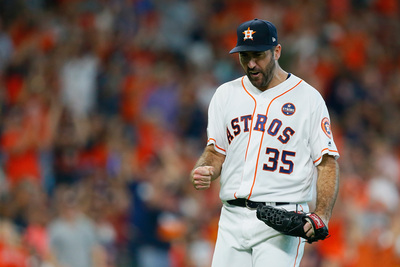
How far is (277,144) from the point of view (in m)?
4.72

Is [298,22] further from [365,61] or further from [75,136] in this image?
[75,136]

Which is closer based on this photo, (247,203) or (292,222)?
(292,222)

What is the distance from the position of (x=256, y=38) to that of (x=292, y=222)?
115cm

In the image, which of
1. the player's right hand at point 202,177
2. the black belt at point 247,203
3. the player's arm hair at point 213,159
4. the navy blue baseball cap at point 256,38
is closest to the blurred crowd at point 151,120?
the player's arm hair at point 213,159

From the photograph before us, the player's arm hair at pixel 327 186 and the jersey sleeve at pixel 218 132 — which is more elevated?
the jersey sleeve at pixel 218 132

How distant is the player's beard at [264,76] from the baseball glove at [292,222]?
84 centimetres

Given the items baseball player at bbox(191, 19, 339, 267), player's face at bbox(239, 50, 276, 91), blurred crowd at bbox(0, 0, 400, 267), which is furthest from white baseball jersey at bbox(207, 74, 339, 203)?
blurred crowd at bbox(0, 0, 400, 267)

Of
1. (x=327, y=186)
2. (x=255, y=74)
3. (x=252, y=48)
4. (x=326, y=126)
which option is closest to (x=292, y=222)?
(x=327, y=186)

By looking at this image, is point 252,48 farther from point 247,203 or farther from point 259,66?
point 247,203

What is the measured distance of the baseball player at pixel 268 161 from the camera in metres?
4.68

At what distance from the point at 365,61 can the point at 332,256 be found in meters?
4.38

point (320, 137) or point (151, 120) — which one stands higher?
point (320, 137)

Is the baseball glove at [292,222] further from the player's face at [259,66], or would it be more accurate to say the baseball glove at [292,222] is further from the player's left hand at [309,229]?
the player's face at [259,66]

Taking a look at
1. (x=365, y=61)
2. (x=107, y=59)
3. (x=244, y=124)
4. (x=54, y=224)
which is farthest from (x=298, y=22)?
(x=244, y=124)
